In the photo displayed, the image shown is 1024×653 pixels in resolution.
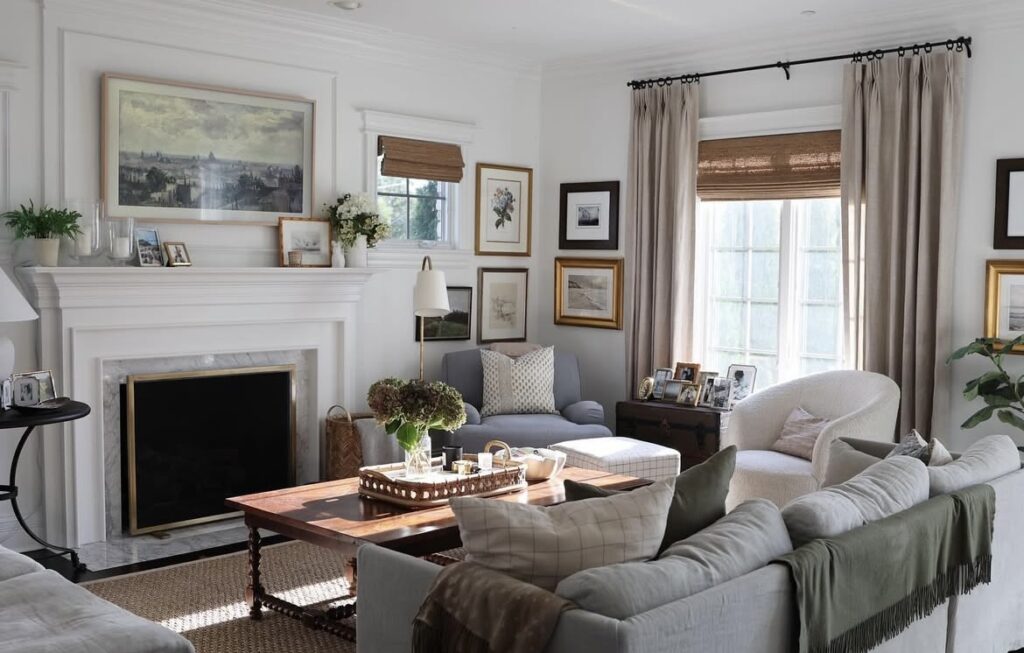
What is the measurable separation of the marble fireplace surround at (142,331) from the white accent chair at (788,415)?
2.44 metres

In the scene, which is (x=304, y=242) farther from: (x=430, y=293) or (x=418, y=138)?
(x=418, y=138)

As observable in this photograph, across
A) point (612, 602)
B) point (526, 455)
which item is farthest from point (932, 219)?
point (612, 602)

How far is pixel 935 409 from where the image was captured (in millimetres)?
5496

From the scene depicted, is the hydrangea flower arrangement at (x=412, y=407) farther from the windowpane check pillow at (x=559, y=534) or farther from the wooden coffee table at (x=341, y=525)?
the windowpane check pillow at (x=559, y=534)

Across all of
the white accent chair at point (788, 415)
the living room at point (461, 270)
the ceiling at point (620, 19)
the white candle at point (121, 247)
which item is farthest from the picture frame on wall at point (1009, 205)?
the white candle at point (121, 247)

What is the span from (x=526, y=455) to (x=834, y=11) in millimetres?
3050

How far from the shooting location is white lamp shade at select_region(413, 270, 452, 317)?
5523mm

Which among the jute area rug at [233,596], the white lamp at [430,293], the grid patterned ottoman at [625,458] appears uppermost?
the white lamp at [430,293]

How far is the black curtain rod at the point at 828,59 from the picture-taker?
5.43m

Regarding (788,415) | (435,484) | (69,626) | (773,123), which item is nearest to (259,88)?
(435,484)

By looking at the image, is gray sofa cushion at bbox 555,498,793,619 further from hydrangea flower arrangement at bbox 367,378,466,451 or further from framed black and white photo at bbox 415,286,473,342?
framed black and white photo at bbox 415,286,473,342

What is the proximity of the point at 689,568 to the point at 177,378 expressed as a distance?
3870mm

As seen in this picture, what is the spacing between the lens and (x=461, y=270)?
703cm

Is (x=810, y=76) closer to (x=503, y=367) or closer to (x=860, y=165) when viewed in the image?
(x=860, y=165)
